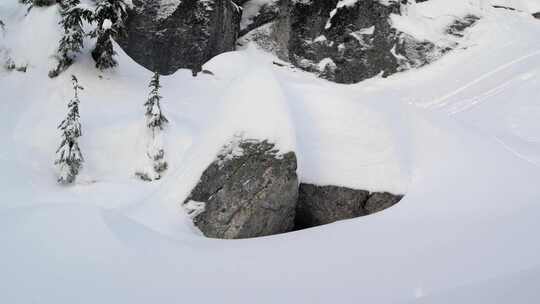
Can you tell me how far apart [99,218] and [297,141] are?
389 cm

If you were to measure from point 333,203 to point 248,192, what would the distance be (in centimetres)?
167

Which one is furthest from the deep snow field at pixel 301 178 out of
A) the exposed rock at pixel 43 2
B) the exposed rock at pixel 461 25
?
the exposed rock at pixel 461 25

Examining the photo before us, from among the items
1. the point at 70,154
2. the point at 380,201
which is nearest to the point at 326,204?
the point at 380,201

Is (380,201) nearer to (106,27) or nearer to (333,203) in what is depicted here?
(333,203)

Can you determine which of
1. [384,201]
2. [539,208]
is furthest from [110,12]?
[539,208]

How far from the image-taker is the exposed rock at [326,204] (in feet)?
27.5

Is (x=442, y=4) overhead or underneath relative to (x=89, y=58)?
overhead

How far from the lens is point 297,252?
5.91 m

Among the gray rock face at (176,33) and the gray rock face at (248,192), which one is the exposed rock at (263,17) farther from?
the gray rock face at (248,192)

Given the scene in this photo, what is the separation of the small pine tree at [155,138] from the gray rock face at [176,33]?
8332mm

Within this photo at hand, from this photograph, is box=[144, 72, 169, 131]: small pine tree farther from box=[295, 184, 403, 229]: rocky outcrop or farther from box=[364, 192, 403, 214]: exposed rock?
box=[364, 192, 403, 214]: exposed rock

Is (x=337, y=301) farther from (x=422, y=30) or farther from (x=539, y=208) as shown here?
(x=422, y=30)

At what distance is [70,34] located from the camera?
14.9m

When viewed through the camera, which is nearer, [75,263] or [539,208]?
[75,263]
